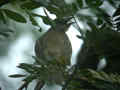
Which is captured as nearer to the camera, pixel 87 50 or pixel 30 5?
pixel 87 50

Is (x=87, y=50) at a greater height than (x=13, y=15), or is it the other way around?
(x=13, y=15)

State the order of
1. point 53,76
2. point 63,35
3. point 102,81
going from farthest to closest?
point 63,35 < point 53,76 < point 102,81

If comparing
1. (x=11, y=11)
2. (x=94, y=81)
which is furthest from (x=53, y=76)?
(x=11, y=11)

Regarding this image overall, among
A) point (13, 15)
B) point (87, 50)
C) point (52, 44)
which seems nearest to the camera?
point (87, 50)

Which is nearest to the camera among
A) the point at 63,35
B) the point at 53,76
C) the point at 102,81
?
the point at 102,81

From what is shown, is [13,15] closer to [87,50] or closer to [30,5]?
[30,5]

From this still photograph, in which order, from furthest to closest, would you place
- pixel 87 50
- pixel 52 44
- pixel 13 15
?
1. pixel 52 44
2. pixel 13 15
3. pixel 87 50

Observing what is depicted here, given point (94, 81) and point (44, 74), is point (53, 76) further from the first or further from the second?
point (94, 81)

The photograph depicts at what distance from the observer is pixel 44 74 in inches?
37.4

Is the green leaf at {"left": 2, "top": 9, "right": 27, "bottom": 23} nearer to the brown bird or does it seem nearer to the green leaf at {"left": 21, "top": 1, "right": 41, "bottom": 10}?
the green leaf at {"left": 21, "top": 1, "right": 41, "bottom": 10}

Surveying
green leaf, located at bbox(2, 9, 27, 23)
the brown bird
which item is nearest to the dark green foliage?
green leaf, located at bbox(2, 9, 27, 23)

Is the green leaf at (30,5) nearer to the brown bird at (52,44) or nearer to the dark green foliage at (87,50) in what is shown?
the dark green foliage at (87,50)

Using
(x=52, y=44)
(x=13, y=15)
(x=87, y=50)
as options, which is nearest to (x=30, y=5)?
(x=13, y=15)

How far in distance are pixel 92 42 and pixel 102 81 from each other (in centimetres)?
12
